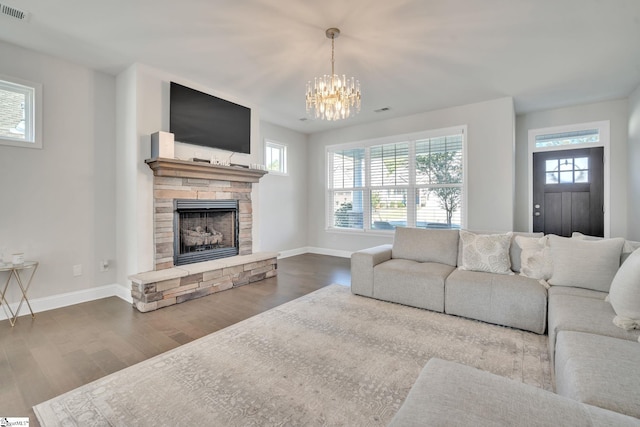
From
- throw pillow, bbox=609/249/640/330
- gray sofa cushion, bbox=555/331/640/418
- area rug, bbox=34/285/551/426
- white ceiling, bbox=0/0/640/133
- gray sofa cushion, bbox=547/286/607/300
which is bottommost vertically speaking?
area rug, bbox=34/285/551/426

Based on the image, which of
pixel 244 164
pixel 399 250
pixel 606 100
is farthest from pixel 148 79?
pixel 606 100

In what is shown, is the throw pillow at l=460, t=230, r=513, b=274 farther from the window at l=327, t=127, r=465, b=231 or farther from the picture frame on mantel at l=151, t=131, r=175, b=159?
the picture frame on mantel at l=151, t=131, r=175, b=159

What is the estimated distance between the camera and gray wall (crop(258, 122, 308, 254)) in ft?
19.9

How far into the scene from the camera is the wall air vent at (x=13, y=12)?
2.50 metres

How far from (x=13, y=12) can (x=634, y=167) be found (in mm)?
7442

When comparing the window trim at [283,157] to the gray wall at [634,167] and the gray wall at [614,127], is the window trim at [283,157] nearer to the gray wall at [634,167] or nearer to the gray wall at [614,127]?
the gray wall at [614,127]

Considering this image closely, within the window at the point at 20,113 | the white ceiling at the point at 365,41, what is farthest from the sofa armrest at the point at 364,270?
the window at the point at 20,113

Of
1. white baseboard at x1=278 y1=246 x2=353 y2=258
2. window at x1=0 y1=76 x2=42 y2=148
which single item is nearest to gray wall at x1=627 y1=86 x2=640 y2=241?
white baseboard at x1=278 y1=246 x2=353 y2=258

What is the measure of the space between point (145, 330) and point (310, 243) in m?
4.55

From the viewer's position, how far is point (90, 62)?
350 cm

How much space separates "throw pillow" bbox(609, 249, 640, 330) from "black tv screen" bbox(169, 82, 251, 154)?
14.6 ft

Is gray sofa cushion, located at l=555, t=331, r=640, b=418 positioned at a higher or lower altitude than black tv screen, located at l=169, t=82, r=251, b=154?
lower

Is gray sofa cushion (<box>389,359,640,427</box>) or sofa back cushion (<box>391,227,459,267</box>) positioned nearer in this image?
gray sofa cushion (<box>389,359,640,427</box>)

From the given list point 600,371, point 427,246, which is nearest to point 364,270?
point 427,246
